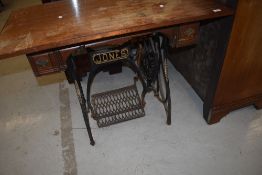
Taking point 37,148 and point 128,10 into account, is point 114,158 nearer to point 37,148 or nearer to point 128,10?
point 37,148

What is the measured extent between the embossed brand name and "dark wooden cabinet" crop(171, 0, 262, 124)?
0.59 meters

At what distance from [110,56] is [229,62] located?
2.46ft

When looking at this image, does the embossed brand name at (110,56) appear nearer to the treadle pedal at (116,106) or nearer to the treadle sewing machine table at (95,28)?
the treadle sewing machine table at (95,28)

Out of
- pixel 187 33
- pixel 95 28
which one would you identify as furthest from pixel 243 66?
pixel 95 28

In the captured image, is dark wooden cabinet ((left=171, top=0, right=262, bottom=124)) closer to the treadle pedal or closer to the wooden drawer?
the wooden drawer

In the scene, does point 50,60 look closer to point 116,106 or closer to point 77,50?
point 77,50

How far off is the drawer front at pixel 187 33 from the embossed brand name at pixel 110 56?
0.33m

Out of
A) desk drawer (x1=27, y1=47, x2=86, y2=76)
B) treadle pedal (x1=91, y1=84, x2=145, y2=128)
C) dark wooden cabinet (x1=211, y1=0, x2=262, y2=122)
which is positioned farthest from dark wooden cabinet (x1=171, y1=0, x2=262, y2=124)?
desk drawer (x1=27, y1=47, x2=86, y2=76)

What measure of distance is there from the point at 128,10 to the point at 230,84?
0.86 m

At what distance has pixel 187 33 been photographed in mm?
1346

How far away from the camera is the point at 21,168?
167 cm

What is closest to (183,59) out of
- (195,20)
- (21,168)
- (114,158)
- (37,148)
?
(195,20)

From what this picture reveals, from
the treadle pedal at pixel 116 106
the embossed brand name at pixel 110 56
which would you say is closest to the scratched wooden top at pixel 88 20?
the embossed brand name at pixel 110 56

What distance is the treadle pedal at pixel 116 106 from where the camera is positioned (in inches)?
74.5
